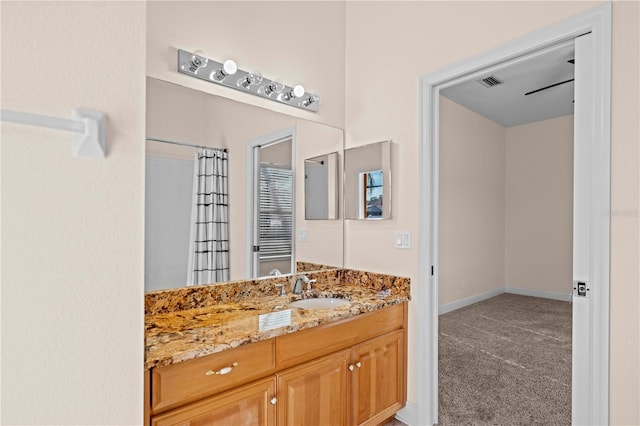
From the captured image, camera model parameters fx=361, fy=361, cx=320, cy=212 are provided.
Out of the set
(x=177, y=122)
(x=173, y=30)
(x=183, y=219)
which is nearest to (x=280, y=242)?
(x=183, y=219)

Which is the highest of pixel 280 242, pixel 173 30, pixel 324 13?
pixel 324 13

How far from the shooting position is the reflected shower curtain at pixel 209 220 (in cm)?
187

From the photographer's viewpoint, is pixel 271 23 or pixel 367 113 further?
pixel 367 113

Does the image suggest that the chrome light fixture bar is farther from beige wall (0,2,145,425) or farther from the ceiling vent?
the ceiling vent

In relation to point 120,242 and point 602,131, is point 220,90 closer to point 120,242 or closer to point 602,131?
point 120,242

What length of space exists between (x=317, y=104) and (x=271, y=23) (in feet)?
1.82

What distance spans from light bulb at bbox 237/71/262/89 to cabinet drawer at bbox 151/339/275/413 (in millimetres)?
1383

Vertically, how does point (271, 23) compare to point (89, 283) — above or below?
above

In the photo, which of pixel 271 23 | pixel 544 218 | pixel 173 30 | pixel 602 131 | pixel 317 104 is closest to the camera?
A: pixel 602 131

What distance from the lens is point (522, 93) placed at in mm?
4402

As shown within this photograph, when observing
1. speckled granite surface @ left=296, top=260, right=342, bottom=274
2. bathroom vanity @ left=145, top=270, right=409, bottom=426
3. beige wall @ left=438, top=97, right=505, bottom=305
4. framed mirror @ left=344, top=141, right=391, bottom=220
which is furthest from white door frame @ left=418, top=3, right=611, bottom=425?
beige wall @ left=438, top=97, right=505, bottom=305

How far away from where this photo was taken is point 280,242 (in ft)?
7.54

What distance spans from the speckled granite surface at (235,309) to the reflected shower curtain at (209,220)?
9 centimetres

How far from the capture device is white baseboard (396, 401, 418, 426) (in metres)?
2.15
